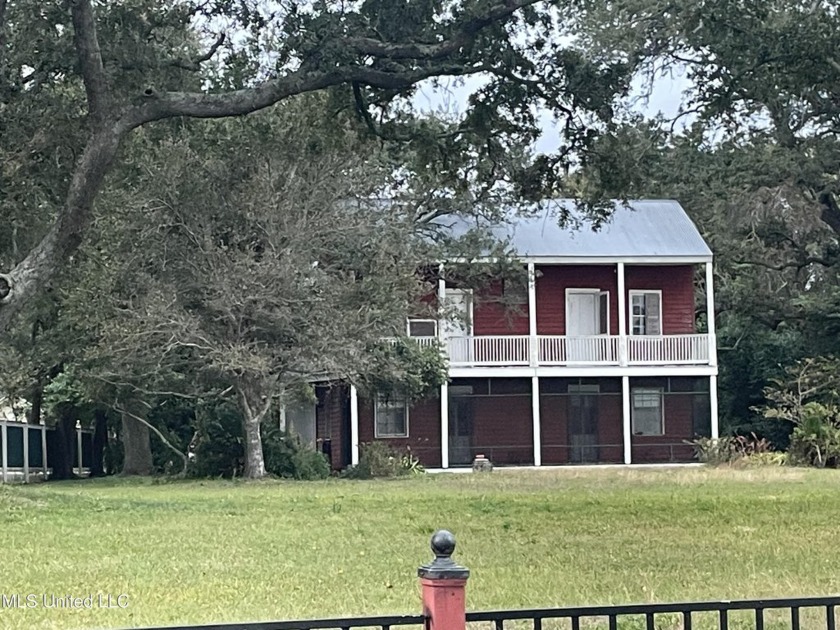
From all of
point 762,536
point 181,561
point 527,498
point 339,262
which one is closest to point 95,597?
point 181,561

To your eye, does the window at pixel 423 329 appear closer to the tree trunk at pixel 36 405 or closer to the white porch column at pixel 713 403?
the white porch column at pixel 713 403

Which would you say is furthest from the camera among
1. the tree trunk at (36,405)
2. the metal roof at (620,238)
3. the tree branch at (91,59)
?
the tree trunk at (36,405)

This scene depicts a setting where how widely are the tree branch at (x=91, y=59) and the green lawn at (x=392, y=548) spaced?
5104mm

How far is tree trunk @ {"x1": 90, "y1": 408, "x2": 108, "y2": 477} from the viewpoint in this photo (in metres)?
41.4

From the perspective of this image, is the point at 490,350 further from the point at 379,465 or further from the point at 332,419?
the point at 379,465

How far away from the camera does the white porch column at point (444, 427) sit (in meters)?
34.5

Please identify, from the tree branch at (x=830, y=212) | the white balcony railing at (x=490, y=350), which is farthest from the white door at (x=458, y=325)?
the tree branch at (x=830, y=212)

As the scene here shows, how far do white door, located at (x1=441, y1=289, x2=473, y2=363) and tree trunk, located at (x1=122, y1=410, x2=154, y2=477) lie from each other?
9.00 meters

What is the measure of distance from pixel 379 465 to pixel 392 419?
5.37 m

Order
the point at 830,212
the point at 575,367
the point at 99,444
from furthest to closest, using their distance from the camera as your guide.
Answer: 1. the point at 99,444
2. the point at 830,212
3. the point at 575,367

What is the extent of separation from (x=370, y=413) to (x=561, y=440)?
18.1 feet

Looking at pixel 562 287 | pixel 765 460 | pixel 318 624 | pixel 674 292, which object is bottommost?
pixel 765 460

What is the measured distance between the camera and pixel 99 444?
4197cm

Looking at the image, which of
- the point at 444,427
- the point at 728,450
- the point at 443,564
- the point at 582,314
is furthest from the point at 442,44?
the point at 582,314
